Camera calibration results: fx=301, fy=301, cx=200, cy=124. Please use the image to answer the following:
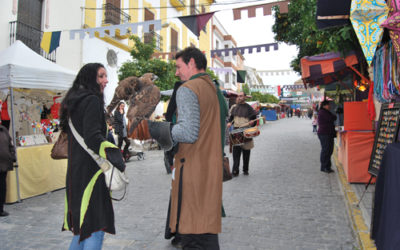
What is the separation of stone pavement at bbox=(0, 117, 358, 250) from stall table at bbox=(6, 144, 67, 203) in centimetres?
15

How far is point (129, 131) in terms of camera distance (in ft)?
6.61

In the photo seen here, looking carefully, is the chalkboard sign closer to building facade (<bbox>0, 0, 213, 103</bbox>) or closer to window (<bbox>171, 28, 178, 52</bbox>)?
building facade (<bbox>0, 0, 213, 103</bbox>)

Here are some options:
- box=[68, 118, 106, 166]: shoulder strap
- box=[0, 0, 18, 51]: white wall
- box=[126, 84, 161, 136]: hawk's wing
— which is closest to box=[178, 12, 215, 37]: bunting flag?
box=[126, 84, 161, 136]: hawk's wing

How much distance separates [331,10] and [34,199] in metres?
5.58

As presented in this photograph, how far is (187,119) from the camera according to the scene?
1.96 metres

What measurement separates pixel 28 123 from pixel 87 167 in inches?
205

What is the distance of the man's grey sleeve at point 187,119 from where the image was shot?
1941mm

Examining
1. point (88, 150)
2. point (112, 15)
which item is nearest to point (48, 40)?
point (112, 15)

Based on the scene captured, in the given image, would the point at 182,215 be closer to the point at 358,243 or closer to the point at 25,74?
the point at 358,243

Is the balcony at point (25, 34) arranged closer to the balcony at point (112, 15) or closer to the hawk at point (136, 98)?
the balcony at point (112, 15)

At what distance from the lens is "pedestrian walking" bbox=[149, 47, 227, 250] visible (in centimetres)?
198

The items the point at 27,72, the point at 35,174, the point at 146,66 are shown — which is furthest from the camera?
the point at 146,66

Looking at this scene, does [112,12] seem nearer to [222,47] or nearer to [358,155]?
[358,155]

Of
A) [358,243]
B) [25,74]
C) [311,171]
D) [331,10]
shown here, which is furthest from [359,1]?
[25,74]
